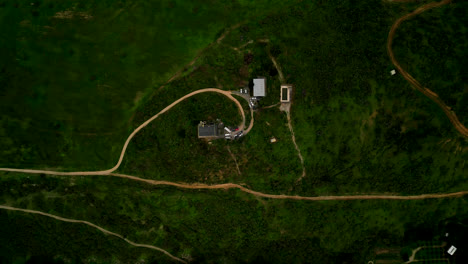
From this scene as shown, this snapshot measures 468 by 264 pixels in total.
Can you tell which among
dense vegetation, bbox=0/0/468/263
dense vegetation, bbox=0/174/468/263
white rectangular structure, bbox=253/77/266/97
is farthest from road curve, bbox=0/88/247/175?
white rectangular structure, bbox=253/77/266/97

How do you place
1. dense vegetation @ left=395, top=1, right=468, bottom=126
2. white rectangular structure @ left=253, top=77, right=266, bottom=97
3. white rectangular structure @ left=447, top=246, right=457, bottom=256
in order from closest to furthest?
1. white rectangular structure @ left=253, top=77, right=266, bottom=97
2. dense vegetation @ left=395, top=1, right=468, bottom=126
3. white rectangular structure @ left=447, top=246, right=457, bottom=256

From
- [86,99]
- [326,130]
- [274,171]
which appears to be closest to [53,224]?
[86,99]

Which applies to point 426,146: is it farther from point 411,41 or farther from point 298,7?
point 298,7

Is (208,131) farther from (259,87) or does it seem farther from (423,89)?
(423,89)

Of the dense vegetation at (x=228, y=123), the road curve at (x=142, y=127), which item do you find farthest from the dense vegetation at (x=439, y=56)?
the road curve at (x=142, y=127)

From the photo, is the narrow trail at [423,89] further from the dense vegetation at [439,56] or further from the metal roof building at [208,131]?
the metal roof building at [208,131]

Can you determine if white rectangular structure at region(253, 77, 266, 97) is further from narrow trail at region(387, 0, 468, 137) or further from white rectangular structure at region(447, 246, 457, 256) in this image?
white rectangular structure at region(447, 246, 457, 256)

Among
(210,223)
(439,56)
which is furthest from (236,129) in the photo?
(439,56)
